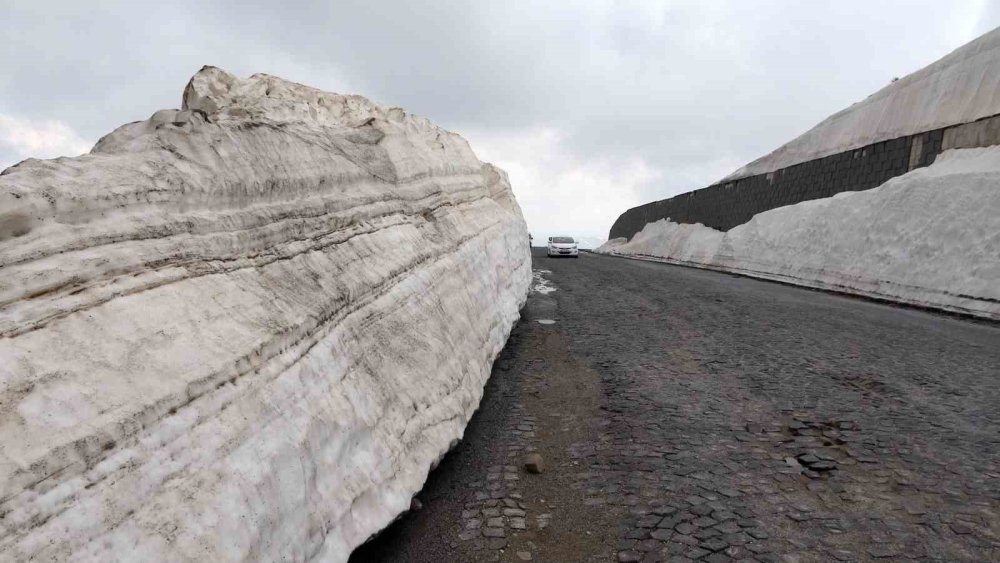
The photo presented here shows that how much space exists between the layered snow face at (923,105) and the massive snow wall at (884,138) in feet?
0.12

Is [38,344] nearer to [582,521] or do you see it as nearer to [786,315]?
[582,521]

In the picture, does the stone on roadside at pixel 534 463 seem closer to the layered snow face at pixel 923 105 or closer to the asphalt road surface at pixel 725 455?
the asphalt road surface at pixel 725 455

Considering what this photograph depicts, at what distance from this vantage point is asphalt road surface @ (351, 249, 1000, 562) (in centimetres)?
292

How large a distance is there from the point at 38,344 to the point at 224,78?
4.28 m

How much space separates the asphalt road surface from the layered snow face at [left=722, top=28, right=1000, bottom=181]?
43.3ft

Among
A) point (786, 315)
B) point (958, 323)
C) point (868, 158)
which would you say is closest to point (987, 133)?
point (868, 158)

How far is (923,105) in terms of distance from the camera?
19.3 meters

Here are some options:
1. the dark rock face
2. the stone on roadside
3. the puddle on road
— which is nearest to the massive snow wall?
the dark rock face

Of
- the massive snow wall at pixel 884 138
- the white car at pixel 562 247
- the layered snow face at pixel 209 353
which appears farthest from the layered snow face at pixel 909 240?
the layered snow face at pixel 209 353

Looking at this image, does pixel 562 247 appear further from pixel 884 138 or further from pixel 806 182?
pixel 884 138

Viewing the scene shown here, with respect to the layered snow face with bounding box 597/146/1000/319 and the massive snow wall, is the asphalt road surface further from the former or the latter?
the massive snow wall

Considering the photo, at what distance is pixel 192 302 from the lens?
2482 millimetres

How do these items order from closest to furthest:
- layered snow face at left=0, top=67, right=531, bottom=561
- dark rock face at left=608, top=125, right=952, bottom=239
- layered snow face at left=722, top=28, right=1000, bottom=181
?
layered snow face at left=0, top=67, right=531, bottom=561 → dark rock face at left=608, top=125, right=952, bottom=239 → layered snow face at left=722, top=28, right=1000, bottom=181

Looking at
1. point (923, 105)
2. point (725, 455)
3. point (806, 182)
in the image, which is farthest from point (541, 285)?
point (923, 105)
